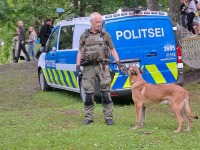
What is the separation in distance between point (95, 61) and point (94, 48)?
223mm

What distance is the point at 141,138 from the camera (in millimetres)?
6953

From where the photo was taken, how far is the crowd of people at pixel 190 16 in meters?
15.5

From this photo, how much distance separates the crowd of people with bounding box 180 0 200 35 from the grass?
431 cm

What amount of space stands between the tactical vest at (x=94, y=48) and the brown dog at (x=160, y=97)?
569 millimetres

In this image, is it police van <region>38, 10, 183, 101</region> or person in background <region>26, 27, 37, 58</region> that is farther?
person in background <region>26, 27, 37, 58</region>

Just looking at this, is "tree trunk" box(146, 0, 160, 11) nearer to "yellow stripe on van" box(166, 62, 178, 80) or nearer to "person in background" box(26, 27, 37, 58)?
"yellow stripe on van" box(166, 62, 178, 80)

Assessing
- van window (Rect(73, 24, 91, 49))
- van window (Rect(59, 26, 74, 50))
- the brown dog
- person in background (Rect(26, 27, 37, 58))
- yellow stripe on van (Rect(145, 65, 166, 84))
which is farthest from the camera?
person in background (Rect(26, 27, 37, 58))

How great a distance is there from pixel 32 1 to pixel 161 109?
19138 millimetres

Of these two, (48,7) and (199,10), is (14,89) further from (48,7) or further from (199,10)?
(48,7)

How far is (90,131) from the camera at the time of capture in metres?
7.47

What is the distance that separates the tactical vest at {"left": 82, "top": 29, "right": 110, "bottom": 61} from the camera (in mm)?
8031

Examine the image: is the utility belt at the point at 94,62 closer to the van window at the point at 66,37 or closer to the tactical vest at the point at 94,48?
the tactical vest at the point at 94,48

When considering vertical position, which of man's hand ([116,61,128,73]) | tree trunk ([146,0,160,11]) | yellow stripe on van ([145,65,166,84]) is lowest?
yellow stripe on van ([145,65,166,84])

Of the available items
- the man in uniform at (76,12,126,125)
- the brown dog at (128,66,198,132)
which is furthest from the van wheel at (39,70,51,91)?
the brown dog at (128,66,198,132)
